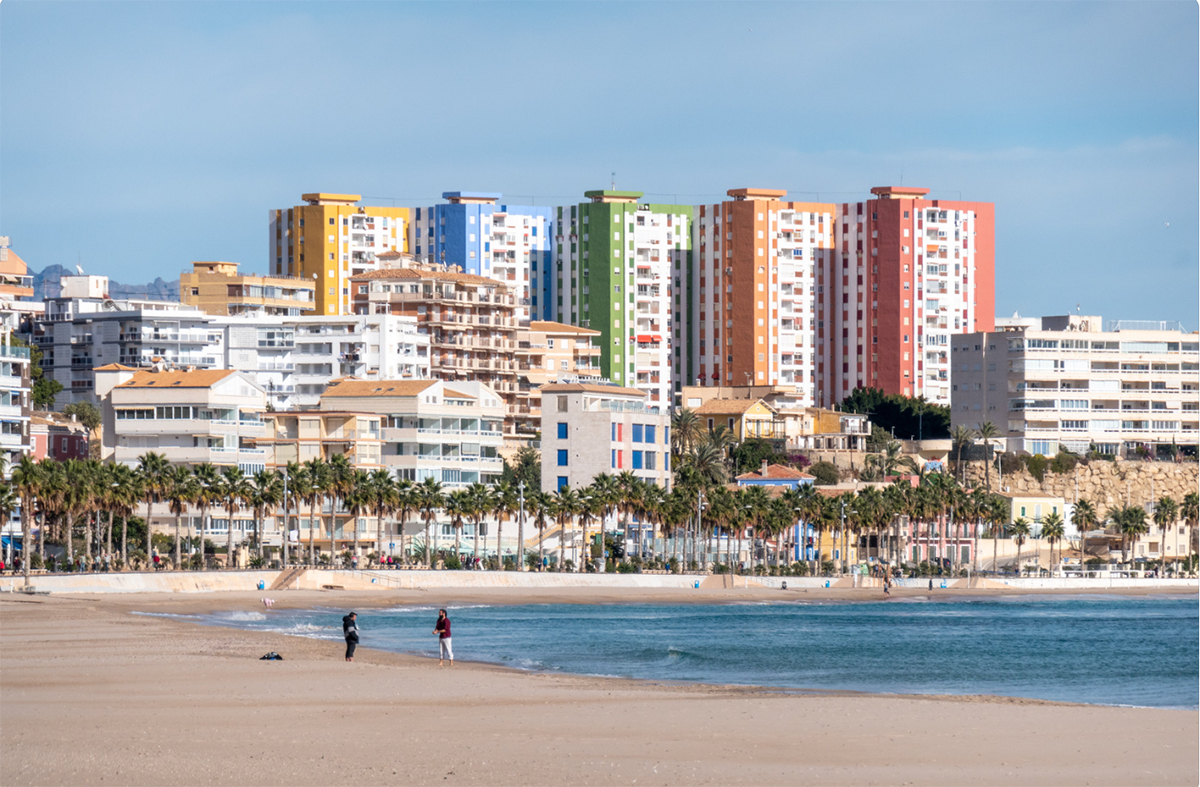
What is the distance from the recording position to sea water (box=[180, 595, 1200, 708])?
4891 centimetres

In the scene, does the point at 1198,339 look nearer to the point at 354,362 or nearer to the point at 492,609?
the point at 354,362

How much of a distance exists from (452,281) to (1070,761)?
148721mm

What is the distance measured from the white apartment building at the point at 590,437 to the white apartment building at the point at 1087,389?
51.7m

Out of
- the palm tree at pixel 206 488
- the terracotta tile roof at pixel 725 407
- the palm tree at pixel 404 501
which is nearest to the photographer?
the palm tree at pixel 206 488

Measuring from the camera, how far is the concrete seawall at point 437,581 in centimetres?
7838

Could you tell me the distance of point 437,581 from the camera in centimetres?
9969

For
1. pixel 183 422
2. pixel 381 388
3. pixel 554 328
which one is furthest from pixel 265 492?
pixel 554 328

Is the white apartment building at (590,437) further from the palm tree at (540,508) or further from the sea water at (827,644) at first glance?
the sea water at (827,644)

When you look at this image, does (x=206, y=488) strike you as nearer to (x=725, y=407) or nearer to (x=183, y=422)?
(x=183, y=422)

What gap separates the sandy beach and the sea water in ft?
29.8

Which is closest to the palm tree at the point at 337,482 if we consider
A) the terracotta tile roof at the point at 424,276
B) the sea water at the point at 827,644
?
the sea water at the point at 827,644

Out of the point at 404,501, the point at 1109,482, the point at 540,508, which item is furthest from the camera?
the point at 1109,482

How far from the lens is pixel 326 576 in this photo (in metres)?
94.2

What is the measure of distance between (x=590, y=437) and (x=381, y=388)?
53.2ft
